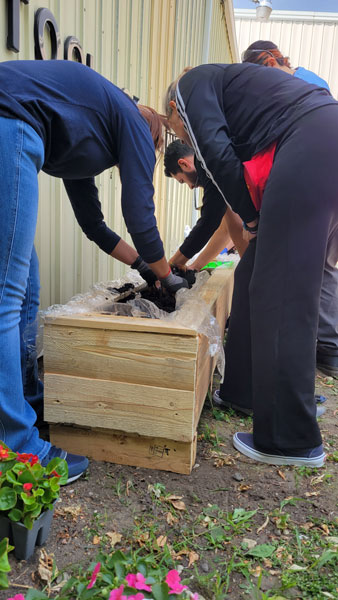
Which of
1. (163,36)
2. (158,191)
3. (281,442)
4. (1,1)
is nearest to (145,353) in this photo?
(281,442)

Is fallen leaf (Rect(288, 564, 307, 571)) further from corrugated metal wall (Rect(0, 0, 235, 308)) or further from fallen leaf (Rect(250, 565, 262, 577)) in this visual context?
corrugated metal wall (Rect(0, 0, 235, 308))

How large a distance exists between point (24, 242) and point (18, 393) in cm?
48

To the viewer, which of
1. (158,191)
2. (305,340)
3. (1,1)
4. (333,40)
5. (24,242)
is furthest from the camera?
(333,40)

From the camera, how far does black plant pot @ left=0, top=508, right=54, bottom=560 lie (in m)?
1.21

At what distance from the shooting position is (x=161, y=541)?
1399mm

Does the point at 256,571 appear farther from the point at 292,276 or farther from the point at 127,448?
the point at 292,276

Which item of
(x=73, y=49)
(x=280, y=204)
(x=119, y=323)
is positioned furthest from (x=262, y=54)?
(x=119, y=323)

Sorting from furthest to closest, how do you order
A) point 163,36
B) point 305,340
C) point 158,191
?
point 158,191, point 163,36, point 305,340

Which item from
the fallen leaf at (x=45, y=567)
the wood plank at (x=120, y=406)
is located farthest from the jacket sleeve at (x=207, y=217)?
the fallen leaf at (x=45, y=567)

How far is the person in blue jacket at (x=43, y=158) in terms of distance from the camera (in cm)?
138

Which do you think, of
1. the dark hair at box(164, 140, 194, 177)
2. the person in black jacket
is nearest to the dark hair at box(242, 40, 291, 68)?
the dark hair at box(164, 140, 194, 177)

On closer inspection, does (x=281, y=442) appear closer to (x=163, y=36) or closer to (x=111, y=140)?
(x=111, y=140)

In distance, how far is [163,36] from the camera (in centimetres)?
443

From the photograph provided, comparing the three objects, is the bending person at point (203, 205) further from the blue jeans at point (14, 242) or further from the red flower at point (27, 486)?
the red flower at point (27, 486)
